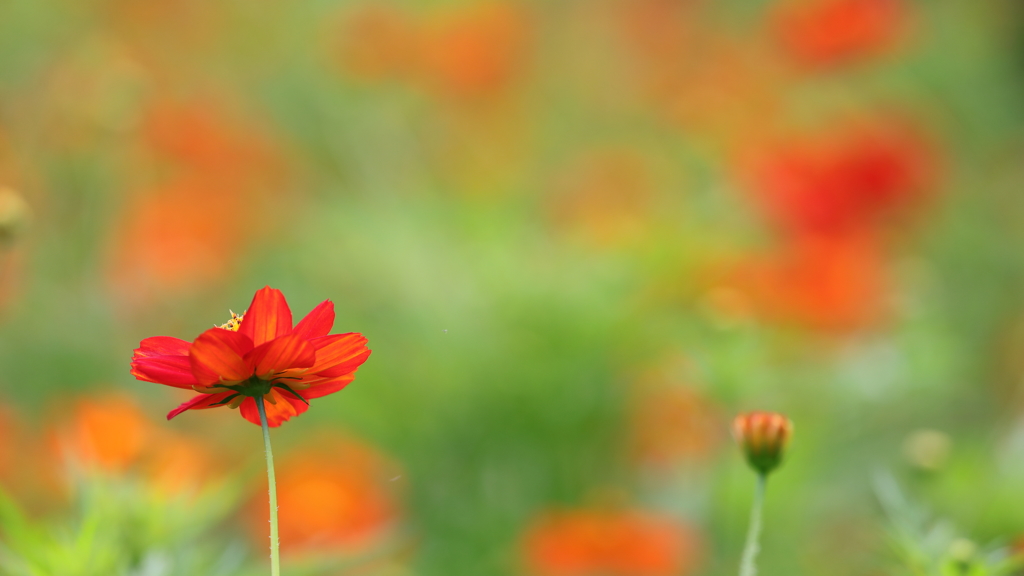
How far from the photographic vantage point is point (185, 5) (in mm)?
2188

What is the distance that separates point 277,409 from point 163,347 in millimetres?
57

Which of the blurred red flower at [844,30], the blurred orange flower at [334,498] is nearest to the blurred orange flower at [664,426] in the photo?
the blurred orange flower at [334,498]

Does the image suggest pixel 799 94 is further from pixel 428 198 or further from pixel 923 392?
pixel 923 392

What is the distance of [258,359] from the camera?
0.36 meters

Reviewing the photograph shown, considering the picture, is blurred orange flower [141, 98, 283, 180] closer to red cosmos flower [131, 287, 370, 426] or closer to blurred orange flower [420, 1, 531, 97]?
blurred orange flower [420, 1, 531, 97]

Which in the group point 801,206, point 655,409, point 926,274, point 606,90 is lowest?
point 655,409

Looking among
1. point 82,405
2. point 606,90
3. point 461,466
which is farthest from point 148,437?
point 606,90

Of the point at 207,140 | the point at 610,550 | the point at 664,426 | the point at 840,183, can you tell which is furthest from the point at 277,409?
the point at 207,140

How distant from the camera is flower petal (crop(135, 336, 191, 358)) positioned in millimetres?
374

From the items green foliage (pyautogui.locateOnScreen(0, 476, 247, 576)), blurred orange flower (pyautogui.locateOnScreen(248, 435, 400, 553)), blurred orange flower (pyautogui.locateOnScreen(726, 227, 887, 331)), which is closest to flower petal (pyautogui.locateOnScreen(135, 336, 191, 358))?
green foliage (pyautogui.locateOnScreen(0, 476, 247, 576))

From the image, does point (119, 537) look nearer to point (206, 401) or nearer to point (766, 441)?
point (206, 401)

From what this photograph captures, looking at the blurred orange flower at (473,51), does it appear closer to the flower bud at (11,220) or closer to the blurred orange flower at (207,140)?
the blurred orange flower at (207,140)

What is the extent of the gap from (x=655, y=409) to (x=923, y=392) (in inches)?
12.8

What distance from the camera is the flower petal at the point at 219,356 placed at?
343mm
